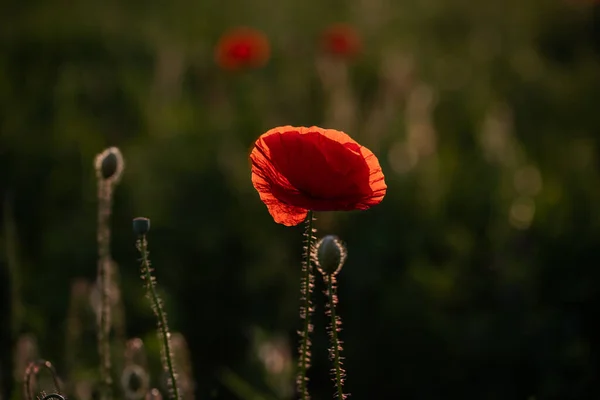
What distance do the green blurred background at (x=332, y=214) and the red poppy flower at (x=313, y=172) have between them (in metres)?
0.71

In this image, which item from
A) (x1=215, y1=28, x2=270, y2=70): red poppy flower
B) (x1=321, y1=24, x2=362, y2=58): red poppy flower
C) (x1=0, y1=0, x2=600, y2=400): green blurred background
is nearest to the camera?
(x1=0, y1=0, x2=600, y2=400): green blurred background

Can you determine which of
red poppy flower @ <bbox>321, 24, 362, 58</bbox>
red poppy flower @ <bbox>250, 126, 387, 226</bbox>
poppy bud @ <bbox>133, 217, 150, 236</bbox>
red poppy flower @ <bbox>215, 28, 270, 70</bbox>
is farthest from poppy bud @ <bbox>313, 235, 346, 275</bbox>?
red poppy flower @ <bbox>321, 24, 362, 58</bbox>

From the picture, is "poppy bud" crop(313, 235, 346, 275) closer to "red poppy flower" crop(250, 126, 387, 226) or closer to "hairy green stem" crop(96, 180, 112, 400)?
"red poppy flower" crop(250, 126, 387, 226)

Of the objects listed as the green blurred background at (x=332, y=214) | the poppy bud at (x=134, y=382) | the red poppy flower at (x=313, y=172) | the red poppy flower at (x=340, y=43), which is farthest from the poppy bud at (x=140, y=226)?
the red poppy flower at (x=340, y=43)

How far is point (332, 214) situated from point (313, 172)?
192cm

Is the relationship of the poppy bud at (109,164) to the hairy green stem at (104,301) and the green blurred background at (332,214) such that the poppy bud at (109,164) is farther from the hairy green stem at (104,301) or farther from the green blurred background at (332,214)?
the green blurred background at (332,214)

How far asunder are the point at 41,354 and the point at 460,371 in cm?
124

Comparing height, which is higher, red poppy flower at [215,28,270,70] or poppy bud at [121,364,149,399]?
red poppy flower at [215,28,270,70]

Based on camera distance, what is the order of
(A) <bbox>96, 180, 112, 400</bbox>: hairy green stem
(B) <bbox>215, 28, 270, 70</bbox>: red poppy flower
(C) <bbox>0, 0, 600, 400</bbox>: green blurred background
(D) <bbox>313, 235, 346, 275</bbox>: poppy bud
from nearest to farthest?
(D) <bbox>313, 235, 346, 275</bbox>: poppy bud, (A) <bbox>96, 180, 112, 400</bbox>: hairy green stem, (C) <bbox>0, 0, 600, 400</bbox>: green blurred background, (B) <bbox>215, 28, 270, 70</bbox>: red poppy flower

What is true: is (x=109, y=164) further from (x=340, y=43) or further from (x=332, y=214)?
(x=340, y=43)

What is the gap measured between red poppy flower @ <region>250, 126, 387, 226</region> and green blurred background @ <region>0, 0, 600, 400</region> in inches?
28.1

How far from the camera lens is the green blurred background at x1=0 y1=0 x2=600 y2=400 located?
2320 mm

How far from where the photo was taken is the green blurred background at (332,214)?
2.32m

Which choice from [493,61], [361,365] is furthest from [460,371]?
[493,61]
